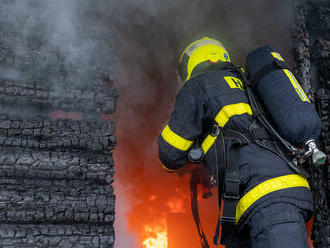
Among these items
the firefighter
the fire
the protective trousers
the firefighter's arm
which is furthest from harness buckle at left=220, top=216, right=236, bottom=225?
the fire

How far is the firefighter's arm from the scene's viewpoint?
2842 mm

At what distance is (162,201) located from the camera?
3.64m

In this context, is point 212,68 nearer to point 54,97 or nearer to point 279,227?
point 279,227

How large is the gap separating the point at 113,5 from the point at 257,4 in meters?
1.86

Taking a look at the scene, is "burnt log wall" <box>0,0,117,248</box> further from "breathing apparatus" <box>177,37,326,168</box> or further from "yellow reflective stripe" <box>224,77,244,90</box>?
"yellow reflective stripe" <box>224,77,244,90</box>

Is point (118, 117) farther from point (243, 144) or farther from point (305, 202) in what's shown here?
point (305, 202)

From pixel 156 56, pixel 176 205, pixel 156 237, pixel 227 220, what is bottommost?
pixel 156 237

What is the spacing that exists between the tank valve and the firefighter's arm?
80 cm

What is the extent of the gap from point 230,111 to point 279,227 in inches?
35.6

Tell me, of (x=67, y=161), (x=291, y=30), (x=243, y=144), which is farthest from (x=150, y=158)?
(x=291, y=30)

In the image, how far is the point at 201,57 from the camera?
3.15 m

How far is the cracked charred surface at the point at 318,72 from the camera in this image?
3738 mm

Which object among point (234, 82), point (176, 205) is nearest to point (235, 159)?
point (234, 82)

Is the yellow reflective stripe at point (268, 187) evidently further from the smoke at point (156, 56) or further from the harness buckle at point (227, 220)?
the smoke at point (156, 56)
